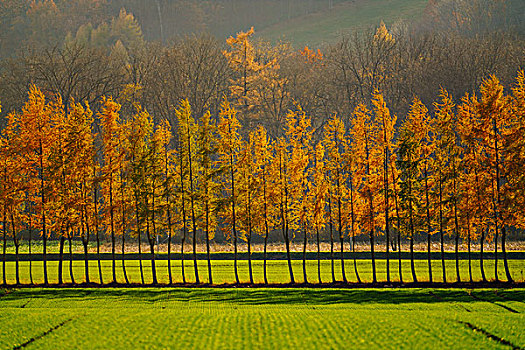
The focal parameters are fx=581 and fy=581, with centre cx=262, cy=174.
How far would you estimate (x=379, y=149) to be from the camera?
41.3m

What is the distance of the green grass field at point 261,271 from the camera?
43.2 meters

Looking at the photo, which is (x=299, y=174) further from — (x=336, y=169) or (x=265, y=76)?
(x=265, y=76)

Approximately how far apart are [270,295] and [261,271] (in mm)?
10832

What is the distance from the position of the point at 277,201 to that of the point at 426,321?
1889 cm

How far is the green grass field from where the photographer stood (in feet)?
142

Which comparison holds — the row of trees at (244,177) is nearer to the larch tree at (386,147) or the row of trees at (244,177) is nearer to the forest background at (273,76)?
the larch tree at (386,147)

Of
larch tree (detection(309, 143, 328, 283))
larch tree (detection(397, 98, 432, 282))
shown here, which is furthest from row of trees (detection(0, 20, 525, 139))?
larch tree (detection(309, 143, 328, 283))

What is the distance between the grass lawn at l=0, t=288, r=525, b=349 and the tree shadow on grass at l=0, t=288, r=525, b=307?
61 mm

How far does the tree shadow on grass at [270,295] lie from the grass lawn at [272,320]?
0.06 meters

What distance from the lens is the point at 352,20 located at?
188m

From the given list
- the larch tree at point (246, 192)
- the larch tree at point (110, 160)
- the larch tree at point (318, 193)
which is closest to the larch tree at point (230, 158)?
the larch tree at point (246, 192)

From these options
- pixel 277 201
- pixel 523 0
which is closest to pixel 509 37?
pixel 523 0

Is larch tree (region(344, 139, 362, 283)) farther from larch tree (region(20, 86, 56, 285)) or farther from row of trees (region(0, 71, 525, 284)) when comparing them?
larch tree (region(20, 86, 56, 285))

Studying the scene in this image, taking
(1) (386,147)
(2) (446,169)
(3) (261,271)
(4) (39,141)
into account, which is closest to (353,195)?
(1) (386,147)
